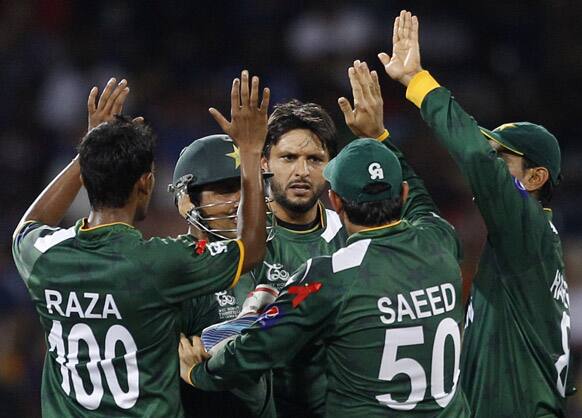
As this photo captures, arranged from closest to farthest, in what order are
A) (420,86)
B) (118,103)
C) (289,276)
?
1. (420,86)
2. (118,103)
3. (289,276)

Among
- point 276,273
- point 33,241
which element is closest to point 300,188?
point 276,273

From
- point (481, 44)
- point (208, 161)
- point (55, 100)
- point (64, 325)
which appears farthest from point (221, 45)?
point (64, 325)

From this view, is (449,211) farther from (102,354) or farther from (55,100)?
(102,354)

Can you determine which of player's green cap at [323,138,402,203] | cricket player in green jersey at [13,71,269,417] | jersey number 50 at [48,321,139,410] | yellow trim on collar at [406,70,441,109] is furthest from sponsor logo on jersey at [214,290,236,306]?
yellow trim on collar at [406,70,441,109]

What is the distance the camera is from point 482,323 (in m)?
4.23

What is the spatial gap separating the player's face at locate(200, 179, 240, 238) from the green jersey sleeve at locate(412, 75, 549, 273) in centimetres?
84

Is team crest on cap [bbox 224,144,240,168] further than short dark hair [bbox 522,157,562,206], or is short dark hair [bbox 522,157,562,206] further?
short dark hair [bbox 522,157,562,206]

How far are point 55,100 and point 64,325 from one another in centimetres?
648

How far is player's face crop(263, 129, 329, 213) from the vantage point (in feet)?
15.9

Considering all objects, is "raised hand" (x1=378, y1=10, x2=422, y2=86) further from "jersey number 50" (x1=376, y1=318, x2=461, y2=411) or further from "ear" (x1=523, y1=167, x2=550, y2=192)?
"jersey number 50" (x1=376, y1=318, x2=461, y2=411)

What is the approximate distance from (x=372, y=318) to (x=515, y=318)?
871 mm

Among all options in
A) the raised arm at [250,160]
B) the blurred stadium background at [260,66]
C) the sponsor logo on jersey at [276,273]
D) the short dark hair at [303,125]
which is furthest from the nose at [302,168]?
the blurred stadium background at [260,66]

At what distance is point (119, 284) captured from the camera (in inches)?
142

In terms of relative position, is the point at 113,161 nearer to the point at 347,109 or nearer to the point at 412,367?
the point at 347,109
